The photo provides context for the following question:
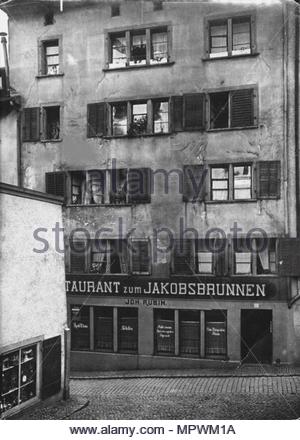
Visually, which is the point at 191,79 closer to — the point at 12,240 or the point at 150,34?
the point at 150,34

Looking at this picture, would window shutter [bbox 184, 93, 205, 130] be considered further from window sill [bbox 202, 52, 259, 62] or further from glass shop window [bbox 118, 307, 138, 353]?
glass shop window [bbox 118, 307, 138, 353]

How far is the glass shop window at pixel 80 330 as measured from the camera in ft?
39.7

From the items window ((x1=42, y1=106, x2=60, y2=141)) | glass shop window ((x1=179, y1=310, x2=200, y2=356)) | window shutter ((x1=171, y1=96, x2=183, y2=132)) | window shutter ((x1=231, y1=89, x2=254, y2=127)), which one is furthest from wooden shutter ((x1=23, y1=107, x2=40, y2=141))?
glass shop window ((x1=179, y1=310, x2=200, y2=356))

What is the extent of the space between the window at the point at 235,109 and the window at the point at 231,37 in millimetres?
975

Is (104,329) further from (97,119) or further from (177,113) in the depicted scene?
(177,113)

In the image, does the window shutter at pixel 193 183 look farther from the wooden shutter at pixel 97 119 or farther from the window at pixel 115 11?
the window at pixel 115 11

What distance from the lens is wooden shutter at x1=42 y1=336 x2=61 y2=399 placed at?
32.6 ft

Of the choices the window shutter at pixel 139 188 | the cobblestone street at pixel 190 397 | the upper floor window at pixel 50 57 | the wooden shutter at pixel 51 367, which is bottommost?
the cobblestone street at pixel 190 397

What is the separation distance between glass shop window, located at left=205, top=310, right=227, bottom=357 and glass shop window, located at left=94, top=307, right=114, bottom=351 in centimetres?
244

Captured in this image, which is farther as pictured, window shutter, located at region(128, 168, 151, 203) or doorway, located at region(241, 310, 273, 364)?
doorway, located at region(241, 310, 273, 364)

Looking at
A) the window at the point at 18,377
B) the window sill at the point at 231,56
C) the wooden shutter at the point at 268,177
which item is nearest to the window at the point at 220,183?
the wooden shutter at the point at 268,177

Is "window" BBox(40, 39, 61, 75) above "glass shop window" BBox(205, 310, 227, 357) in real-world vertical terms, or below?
above

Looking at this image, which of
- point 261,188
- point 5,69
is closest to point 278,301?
point 261,188

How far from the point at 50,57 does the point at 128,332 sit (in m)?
6.95
